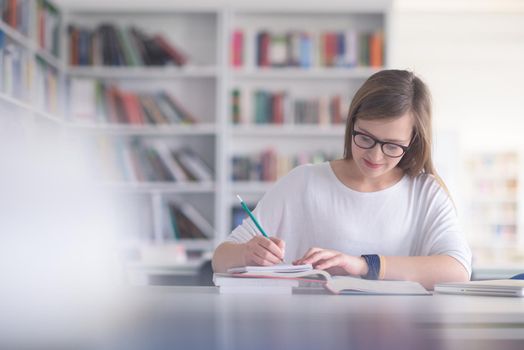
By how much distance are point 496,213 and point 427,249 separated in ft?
29.5

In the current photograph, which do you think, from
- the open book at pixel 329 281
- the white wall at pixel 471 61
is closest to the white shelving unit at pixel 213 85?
the white wall at pixel 471 61

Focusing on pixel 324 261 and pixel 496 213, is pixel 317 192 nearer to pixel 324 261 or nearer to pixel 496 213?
pixel 324 261

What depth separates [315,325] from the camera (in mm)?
819

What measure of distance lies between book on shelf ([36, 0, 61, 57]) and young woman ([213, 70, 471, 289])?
127 inches

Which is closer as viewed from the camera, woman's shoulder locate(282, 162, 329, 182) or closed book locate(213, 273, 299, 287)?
closed book locate(213, 273, 299, 287)

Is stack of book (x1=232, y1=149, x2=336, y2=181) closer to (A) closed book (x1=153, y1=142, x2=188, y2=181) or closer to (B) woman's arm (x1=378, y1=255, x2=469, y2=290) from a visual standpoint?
(A) closed book (x1=153, y1=142, x2=188, y2=181)

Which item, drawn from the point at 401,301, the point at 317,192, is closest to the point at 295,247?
the point at 317,192

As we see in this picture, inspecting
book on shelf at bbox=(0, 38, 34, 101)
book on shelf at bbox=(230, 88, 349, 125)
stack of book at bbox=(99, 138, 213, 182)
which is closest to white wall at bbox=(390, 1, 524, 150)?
book on shelf at bbox=(230, 88, 349, 125)

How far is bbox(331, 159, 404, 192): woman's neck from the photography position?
181cm

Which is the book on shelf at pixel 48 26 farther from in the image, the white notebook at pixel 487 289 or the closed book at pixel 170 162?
the white notebook at pixel 487 289

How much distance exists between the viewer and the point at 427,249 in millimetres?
1729

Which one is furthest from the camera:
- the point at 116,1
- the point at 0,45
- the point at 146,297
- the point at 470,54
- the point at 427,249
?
the point at 470,54

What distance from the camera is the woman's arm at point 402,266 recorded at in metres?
1.46

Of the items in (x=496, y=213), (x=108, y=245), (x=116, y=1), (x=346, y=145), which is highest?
(x=116, y=1)
